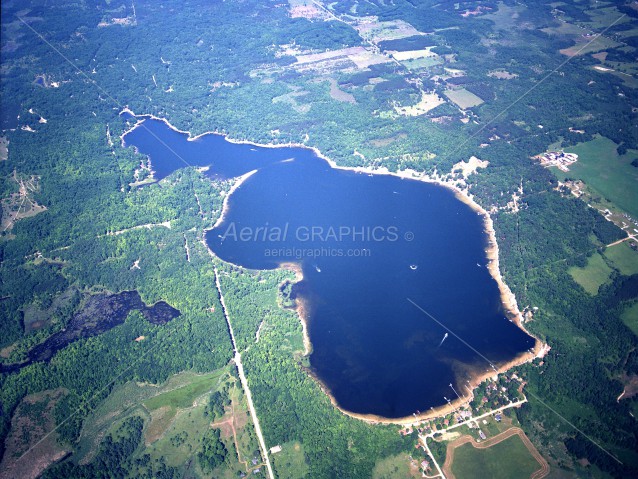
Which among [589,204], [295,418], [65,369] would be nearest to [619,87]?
[589,204]

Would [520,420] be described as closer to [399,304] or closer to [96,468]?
[399,304]

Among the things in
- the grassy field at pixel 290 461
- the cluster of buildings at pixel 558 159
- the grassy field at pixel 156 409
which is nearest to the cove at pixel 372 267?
the grassy field at pixel 290 461

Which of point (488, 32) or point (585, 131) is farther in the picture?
point (488, 32)

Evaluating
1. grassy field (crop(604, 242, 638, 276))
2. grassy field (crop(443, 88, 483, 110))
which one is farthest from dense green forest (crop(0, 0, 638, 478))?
grassy field (crop(443, 88, 483, 110))

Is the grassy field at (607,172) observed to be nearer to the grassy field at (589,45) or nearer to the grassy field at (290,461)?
the grassy field at (589,45)

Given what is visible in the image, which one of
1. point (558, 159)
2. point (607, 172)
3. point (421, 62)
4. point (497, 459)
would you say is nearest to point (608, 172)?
point (607, 172)
